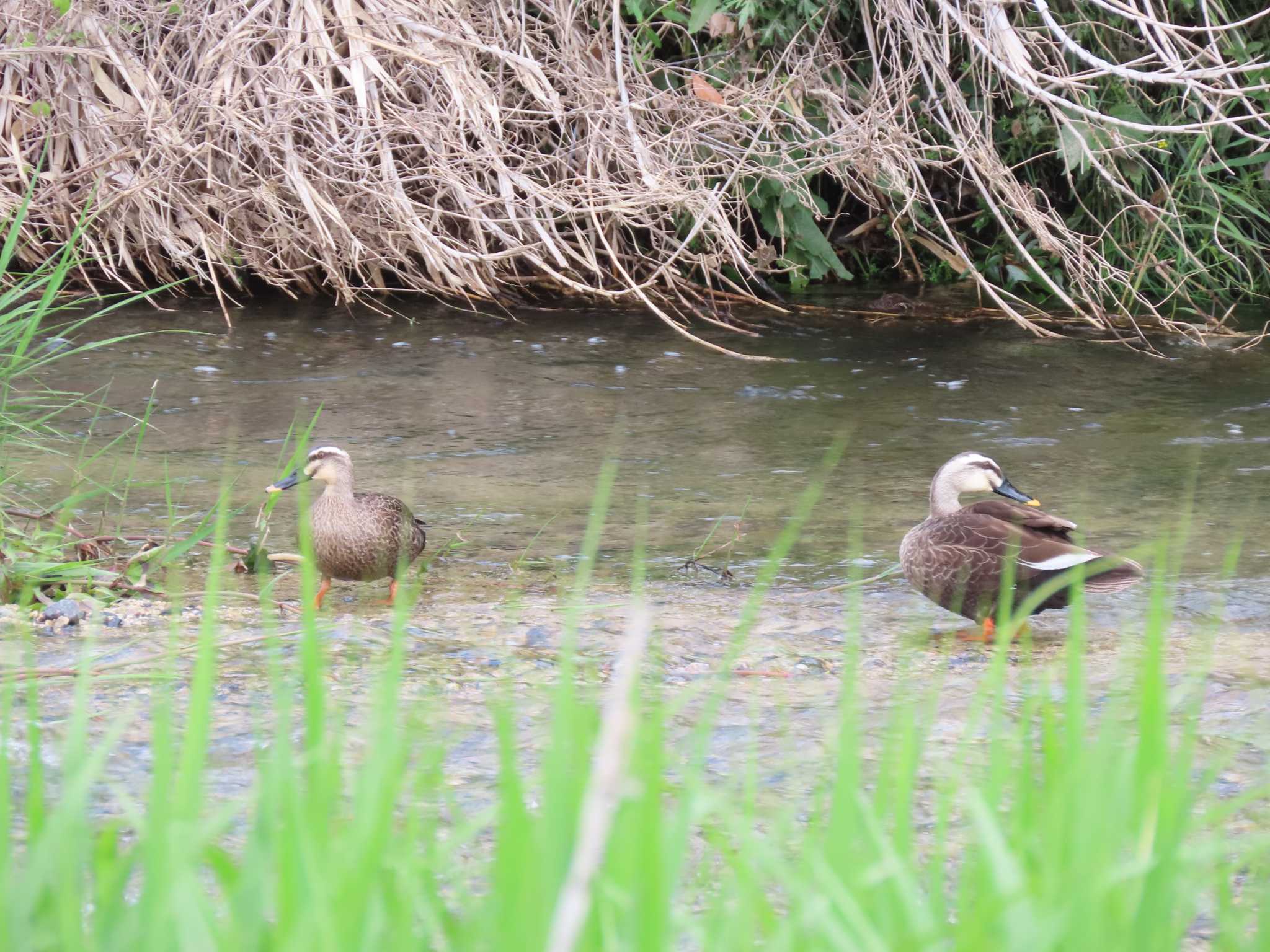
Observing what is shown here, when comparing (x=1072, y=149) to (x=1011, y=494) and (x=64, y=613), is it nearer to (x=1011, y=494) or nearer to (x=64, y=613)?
(x=1011, y=494)

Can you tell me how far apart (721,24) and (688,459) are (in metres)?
3.87

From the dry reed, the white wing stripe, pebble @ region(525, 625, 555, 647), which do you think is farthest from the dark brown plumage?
the dry reed

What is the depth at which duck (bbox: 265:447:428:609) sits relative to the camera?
5.21 metres

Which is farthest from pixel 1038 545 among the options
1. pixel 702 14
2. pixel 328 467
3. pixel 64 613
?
pixel 702 14

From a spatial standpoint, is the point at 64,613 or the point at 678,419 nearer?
the point at 64,613

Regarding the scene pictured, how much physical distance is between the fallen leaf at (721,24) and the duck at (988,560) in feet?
18.1

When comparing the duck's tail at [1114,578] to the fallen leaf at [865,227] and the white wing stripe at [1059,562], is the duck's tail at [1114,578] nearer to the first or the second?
the white wing stripe at [1059,562]

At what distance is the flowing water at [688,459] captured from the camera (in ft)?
14.3

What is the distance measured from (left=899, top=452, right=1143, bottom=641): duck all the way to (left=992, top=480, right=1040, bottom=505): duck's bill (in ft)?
1.26

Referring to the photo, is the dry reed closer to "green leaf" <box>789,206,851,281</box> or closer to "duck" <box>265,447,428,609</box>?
"green leaf" <box>789,206,851,281</box>

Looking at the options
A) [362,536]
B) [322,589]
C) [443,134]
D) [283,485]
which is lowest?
[322,589]

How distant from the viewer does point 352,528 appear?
5.22m

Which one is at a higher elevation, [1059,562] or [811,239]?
[811,239]

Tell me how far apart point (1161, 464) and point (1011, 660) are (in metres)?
2.78
